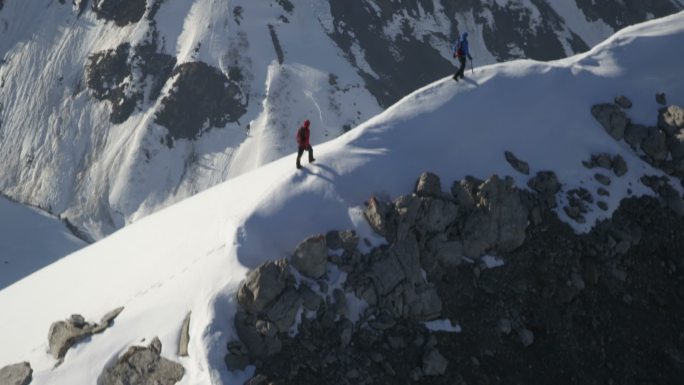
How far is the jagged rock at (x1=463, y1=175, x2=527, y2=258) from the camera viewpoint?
22.6 m

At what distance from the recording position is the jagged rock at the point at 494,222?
22.6 m

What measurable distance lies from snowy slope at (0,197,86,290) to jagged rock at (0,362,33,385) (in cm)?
3819

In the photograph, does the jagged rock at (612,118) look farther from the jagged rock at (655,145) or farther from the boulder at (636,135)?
the jagged rock at (655,145)

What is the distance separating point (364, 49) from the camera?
8731cm

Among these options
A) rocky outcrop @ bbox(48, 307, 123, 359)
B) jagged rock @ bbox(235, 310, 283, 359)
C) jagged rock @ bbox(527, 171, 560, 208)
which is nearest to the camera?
jagged rock @ bbox(235, 310, 283, 359)

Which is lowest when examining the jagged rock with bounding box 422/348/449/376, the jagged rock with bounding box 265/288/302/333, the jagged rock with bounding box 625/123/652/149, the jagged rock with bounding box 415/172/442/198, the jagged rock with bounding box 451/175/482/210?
the jagged rock with bounding box 422/348/449/376

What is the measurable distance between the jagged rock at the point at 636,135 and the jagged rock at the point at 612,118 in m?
0.22

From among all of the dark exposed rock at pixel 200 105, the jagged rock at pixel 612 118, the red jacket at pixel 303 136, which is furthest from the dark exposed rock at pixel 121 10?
the jagged rock at pixel 612 118

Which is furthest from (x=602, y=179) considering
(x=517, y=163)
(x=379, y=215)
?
(x=379, y=215)

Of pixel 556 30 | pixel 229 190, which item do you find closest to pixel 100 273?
pixel 229 190

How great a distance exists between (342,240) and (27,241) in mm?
55228

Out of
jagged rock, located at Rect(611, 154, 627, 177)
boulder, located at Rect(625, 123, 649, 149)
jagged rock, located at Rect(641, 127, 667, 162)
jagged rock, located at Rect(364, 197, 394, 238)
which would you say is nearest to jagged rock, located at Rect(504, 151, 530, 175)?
jagged rock, located at Rect(611, 154, 627, 177)

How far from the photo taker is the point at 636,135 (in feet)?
86.3

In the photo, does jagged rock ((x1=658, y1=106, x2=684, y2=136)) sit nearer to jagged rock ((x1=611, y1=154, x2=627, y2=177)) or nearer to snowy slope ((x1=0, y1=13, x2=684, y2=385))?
snowy slope ((x1=0, y1=13, x2=684, y2=385))
